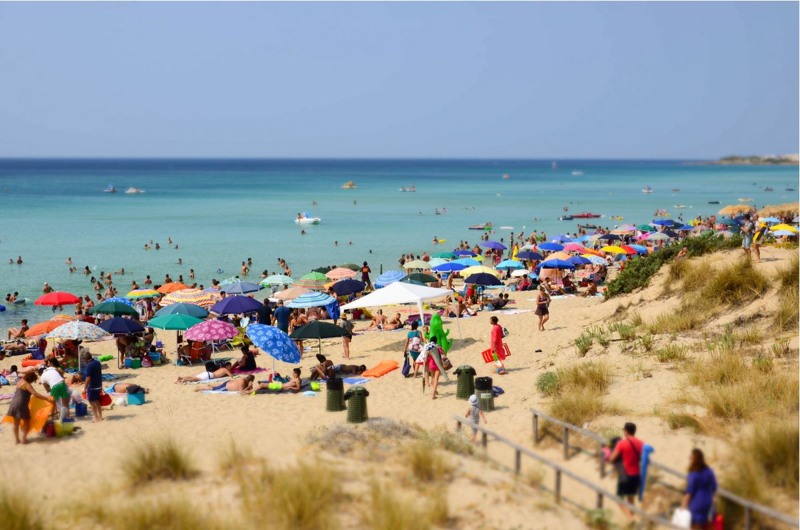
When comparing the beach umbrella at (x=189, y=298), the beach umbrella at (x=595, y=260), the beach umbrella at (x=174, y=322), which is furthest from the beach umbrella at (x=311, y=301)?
the beach umbrella at (x=595, y=260)

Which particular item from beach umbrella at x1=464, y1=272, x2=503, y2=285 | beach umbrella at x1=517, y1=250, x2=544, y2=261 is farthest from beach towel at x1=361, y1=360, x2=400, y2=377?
beach umbrella at x1=517, y1=250, x2=544, y2=261

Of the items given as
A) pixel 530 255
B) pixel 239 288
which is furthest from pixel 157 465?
pixel 530 255

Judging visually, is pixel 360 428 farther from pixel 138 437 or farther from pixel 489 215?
pixel 489 215

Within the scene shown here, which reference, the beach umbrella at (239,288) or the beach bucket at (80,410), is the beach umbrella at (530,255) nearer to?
the beach umbrella at (239,288)

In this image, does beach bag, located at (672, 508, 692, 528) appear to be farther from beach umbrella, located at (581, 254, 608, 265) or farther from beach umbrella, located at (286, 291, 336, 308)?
beach umbrella, located at (581, 254, 608, 265)

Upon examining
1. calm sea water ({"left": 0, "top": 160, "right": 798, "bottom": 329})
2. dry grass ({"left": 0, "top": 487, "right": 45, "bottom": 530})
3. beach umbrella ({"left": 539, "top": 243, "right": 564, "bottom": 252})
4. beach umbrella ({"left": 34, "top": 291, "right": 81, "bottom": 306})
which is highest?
dry grass ({"left": 0, "top": 487, "right": 45, "bottom": 530})

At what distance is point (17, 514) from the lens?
22.7ft

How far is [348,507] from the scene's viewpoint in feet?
23.6

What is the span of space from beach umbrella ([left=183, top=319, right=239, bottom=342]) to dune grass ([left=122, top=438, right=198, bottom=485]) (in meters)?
6.80

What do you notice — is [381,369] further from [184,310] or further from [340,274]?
[340,274]

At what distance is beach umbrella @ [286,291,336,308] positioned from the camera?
17422 millimetres

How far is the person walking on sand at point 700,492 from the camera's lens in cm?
680

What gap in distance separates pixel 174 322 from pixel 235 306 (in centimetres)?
186

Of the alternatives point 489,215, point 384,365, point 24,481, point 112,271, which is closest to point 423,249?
point 112,271
